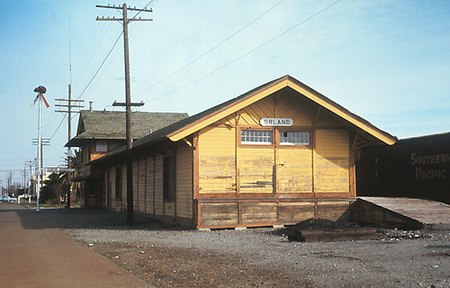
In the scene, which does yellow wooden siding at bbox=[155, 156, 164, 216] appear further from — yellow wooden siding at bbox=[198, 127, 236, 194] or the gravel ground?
the gravel ground

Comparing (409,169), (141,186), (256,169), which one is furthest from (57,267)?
(141,186)

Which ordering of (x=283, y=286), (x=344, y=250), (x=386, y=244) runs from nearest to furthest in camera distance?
(x=283, y=286), (x=344, y=250), (x=386, y=244)

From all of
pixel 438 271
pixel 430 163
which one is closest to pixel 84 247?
pixel 438 271

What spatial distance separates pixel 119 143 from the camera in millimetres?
45750

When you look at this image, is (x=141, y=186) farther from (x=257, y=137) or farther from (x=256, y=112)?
(x=256, y=112)

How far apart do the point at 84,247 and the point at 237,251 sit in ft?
13.8

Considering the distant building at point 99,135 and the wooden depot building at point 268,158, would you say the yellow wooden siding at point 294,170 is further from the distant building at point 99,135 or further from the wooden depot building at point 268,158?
the distant building at point 99,135

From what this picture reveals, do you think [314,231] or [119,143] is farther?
[119,143]

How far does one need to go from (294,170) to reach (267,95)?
3.04 metres

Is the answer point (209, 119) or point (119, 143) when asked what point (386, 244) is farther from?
point (119, 143)

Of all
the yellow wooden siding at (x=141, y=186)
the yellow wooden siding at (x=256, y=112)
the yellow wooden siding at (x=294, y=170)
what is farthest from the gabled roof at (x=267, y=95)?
the yellow wooden siding at (x=141, y=186)

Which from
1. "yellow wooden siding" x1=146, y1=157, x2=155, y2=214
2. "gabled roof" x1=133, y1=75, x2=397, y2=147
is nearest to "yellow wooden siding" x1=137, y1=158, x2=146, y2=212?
"yellow wooden siding" x1=146, y1=157, x2=155, y2=214

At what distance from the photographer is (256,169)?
63.9ft

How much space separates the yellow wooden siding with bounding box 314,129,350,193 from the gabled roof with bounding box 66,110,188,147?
2711cm
